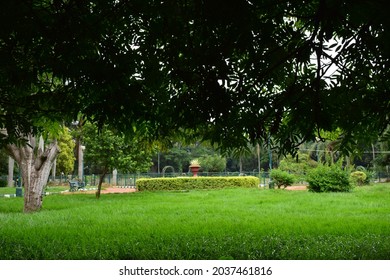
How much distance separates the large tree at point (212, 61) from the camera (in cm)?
271

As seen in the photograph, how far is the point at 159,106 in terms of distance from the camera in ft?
14.0

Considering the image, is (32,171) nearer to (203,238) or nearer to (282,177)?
(203,238)

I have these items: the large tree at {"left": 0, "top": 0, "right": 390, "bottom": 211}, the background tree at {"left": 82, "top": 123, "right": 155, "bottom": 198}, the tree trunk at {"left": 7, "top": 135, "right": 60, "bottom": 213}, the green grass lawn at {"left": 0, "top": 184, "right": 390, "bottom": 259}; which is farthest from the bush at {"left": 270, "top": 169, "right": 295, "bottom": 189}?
the large tree at {"left": 0, "top": 0, "right": 390, "bottom": 211}

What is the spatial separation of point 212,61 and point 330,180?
59.1 feet

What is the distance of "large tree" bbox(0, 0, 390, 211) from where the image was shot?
271 centimetres

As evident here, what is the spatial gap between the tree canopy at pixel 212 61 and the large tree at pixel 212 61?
0.04 ft

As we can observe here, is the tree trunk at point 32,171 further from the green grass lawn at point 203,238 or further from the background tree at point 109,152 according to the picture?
the background tree at point 109,152

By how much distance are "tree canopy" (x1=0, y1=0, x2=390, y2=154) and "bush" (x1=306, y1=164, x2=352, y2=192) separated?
644 inches

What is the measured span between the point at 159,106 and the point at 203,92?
1.57m

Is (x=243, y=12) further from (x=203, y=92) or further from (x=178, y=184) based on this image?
(x=178, y=184)

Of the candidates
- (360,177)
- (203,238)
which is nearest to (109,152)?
(203,238)

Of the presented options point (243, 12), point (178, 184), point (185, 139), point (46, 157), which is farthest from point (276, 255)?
point (178, 184)

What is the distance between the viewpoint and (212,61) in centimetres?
280

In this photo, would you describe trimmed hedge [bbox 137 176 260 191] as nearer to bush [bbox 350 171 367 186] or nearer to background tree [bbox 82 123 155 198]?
background tree [bbox 82 123 155 198]
